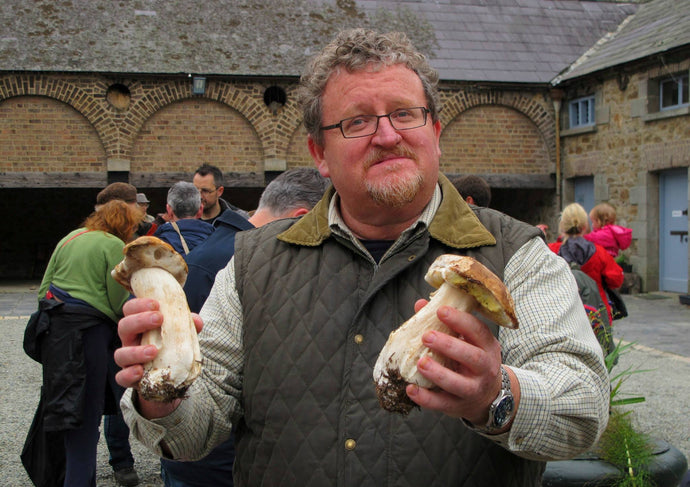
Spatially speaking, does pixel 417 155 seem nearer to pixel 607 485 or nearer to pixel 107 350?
pixel 607 485

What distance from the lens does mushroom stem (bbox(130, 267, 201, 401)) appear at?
5.28 feet

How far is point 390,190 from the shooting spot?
1.97 meters

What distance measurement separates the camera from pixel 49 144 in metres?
16.1

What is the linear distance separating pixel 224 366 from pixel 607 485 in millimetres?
2734

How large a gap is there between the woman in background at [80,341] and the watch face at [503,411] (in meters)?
3.18

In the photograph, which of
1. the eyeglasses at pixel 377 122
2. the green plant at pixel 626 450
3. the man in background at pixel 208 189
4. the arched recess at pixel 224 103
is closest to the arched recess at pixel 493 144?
the arched recess at pixel 224 103

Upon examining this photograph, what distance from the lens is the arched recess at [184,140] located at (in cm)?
1650

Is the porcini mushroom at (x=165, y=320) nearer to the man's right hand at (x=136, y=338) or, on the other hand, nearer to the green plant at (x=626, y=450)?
the man's right hand at (x=136, y=338)

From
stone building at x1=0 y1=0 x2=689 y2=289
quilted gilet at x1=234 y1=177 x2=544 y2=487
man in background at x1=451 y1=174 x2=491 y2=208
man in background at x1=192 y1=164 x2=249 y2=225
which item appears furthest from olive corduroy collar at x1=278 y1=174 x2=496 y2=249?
stone building at x1=0 y1=0 x2=689 y2=289

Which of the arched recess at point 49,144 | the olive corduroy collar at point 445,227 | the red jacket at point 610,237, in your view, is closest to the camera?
the olive corduroy collar at point 445,227

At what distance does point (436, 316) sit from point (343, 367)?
47 centimetres

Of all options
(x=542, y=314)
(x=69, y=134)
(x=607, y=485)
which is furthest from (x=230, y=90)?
(x=542, y=314)

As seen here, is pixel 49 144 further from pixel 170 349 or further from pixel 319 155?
pixel 170 349

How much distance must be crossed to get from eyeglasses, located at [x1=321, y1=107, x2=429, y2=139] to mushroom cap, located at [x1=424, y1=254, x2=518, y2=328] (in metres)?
0.67
